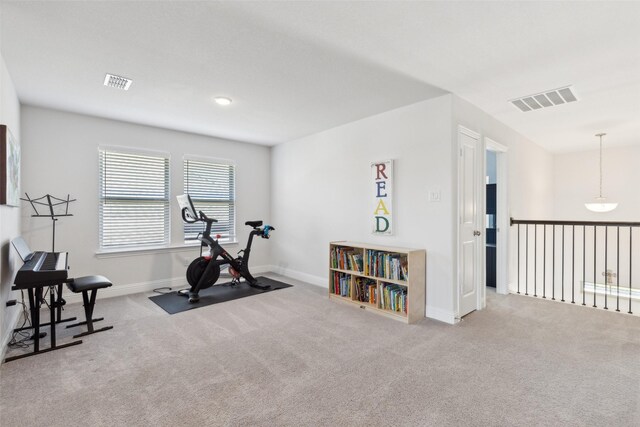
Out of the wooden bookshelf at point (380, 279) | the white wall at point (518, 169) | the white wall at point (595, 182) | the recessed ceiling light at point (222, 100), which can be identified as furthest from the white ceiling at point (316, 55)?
the white wall at point (595, 182)

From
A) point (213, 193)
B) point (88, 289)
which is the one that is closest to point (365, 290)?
point (88, 289)

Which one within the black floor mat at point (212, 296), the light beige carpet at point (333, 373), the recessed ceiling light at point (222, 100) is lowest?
the light beige carpet at point (333, 373)

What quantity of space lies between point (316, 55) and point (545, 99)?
2.66m

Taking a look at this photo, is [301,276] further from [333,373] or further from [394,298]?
[333,373]

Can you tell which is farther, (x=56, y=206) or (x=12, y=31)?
(x=56, y=206)

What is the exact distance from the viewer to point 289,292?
4430mm

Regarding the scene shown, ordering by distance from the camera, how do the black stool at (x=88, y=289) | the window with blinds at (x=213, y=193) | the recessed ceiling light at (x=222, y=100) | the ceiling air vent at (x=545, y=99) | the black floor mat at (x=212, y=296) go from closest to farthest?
the black stool at (x=88, y=289) → the ceiling air vent at (x=545, y=99) → the recessed ceiling light at (x=222, y=100) → the black floor mat at (x=212, y=296) → the window with blinds at (x=213, y=193)

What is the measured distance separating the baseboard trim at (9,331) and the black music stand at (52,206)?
2.52 ft

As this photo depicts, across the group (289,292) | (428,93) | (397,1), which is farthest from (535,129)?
(289,292)

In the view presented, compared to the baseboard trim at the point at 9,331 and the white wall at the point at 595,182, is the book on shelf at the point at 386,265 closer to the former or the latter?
the baseboard trim at the point at 9,331

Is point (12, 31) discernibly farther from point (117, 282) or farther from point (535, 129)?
point (535, 129)

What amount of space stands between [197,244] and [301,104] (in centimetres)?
283

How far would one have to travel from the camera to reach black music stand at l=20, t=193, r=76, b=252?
11.9ft

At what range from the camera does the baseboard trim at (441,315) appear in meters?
3.26
